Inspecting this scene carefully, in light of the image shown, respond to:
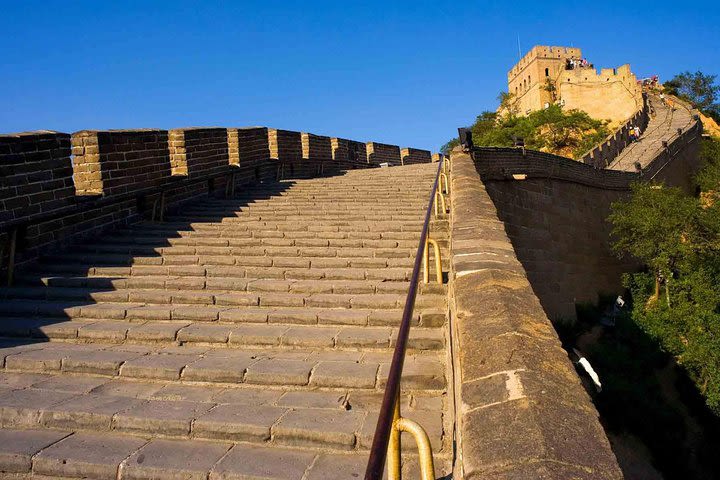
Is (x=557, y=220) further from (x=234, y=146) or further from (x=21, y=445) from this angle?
(x=21, y=445)

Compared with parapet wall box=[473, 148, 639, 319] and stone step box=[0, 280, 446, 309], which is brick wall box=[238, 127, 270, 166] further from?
stone step box=[0, 280, 446, 309]

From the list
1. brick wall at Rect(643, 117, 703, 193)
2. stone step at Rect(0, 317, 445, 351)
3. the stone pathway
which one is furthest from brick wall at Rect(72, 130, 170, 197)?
brick wall at Rect(643, 117, 703, 193)

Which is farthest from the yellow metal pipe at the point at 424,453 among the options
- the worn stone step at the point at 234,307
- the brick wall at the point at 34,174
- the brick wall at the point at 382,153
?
the brick wall at the point at 382,153

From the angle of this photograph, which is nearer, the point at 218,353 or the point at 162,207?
the point at 218,353

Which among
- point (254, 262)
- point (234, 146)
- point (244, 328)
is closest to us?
point (244, 328)

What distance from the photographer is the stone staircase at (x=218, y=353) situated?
10.1 ft

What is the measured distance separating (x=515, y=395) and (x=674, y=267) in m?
18.6

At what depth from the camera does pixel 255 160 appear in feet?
41.4

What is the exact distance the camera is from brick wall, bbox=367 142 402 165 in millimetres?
19297

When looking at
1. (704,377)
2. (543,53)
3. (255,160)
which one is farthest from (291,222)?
(543,53)

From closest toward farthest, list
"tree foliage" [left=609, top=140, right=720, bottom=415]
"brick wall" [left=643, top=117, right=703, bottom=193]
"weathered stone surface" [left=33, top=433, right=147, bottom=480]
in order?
"weathered stone surface" [left=33, top=433, right=147, bottom=480]
"tree foliage" [left=609, top=140, right=720, bottom=415]
"brick wall" [left=643, top=117, right=703, bottom=193]

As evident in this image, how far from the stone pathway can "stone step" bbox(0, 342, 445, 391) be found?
21144 millimetres

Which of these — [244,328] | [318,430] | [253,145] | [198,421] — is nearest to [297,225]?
[244,328]

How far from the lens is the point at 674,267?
17.7 m
